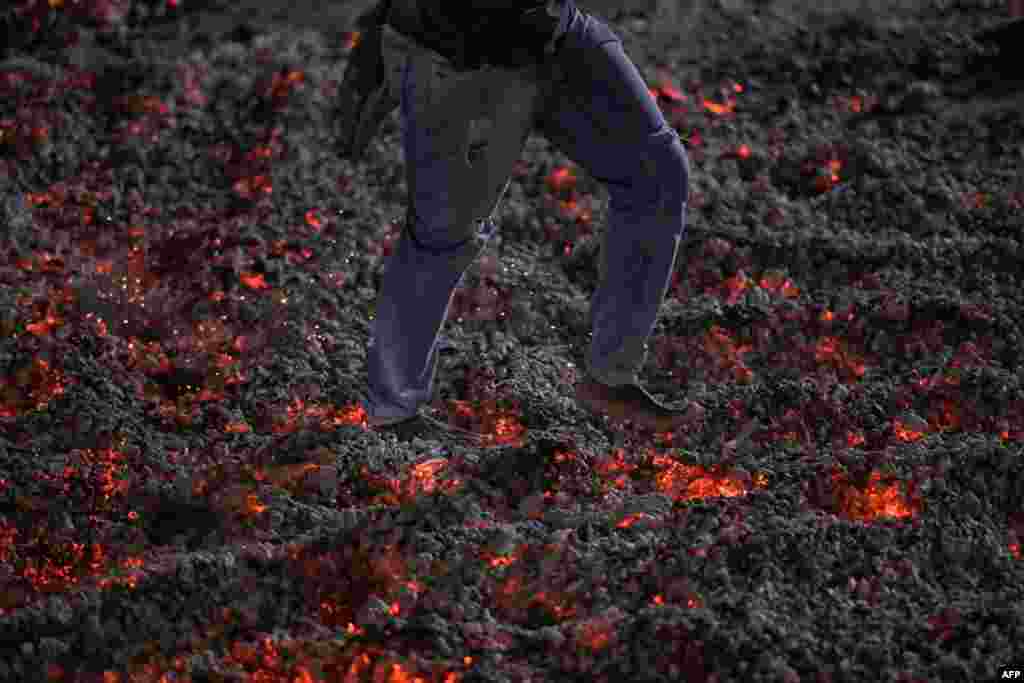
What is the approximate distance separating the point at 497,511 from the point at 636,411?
48 centimetres

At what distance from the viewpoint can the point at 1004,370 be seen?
3371mm

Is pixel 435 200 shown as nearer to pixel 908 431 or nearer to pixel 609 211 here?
pixel 609 211

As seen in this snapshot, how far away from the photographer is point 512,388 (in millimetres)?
3373

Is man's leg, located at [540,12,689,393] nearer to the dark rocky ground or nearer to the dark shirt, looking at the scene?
the dark shirt

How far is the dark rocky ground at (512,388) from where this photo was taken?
2672mm

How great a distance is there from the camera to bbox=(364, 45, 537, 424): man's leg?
2.55 m

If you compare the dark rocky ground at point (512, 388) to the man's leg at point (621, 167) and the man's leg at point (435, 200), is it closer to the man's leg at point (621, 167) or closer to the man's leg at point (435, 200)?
the man's leg at point (435, 200)

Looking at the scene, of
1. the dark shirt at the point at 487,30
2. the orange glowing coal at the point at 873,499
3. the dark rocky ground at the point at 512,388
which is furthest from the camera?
the orange glowing coal at the point at 873,499

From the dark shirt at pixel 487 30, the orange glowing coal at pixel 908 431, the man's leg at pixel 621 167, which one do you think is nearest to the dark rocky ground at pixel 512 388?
the orange glowing coal at pixel 908 431

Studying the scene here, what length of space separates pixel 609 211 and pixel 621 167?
17 cm

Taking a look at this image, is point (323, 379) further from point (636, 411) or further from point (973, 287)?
point (973, 287)

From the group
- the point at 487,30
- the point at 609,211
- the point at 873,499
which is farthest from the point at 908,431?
the point at 487,30

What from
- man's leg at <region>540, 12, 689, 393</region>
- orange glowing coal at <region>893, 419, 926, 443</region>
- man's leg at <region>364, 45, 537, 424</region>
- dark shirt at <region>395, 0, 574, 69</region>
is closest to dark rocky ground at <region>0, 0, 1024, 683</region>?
orange glowing coal at <region>893, 419, 926, 443</region>

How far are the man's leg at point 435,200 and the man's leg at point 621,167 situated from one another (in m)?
0.12
